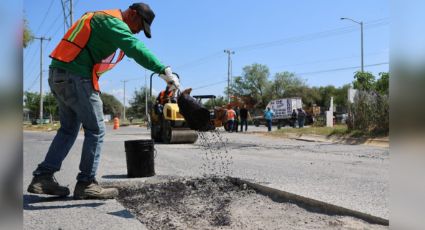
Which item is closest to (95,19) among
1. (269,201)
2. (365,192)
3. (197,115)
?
(197,115)

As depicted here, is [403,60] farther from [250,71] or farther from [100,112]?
[250,71]

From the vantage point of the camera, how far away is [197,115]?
4.91 metres

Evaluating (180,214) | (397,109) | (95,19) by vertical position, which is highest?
(95,19)

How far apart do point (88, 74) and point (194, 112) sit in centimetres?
127

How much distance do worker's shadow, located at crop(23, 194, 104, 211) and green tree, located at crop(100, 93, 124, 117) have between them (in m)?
102

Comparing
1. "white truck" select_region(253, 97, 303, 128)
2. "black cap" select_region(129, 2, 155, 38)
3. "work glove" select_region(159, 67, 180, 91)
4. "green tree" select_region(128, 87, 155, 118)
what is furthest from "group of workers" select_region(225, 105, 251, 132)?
"green tree" select_region(128, 87, 155, 118)

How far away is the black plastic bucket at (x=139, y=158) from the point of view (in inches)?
238

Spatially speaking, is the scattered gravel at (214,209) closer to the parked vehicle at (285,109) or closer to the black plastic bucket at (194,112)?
the black plastic bucket at (194,112)

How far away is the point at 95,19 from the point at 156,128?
11.2m

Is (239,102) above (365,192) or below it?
above

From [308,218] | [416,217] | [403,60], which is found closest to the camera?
[403,60]

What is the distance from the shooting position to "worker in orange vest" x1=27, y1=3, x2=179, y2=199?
13.5 feet

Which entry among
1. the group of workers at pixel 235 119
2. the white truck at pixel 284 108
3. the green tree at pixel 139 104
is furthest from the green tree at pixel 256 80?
the group of workers at pixel 235 119

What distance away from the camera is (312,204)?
420 centimetres
